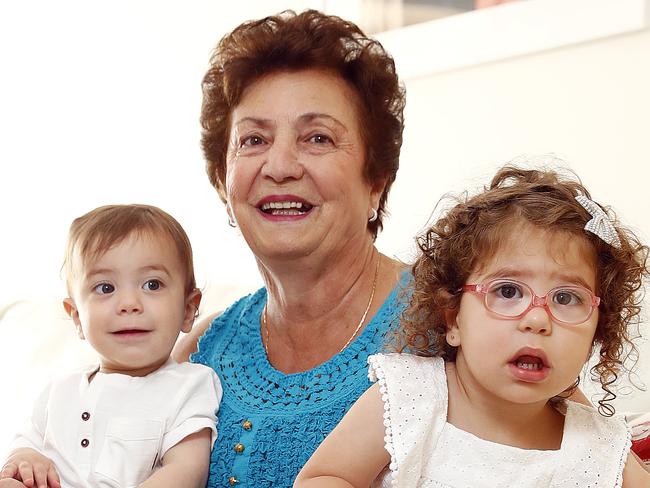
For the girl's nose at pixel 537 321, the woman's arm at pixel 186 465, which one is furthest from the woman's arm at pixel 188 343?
the girl's nose at pixel 537 321

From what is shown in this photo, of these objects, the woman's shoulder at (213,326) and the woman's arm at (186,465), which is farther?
the woman's shoulder at (213,326)

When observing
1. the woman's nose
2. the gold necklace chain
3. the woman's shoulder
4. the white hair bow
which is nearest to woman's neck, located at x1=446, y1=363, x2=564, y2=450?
the white hair bow

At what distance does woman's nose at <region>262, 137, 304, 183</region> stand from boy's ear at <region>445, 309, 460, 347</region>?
46cm

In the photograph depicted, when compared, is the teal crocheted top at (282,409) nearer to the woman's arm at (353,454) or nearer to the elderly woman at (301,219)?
the elderly woman at (301,219)

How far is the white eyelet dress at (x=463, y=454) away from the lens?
1.49 m

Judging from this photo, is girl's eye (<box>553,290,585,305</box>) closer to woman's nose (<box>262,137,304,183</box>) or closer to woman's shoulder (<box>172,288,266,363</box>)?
woman's nose (<box>262,137,304,183</box>)

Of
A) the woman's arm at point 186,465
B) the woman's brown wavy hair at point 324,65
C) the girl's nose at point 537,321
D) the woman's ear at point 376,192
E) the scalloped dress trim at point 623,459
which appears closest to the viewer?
the girl's nose at point 537,321

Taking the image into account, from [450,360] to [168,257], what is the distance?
23.7 inches

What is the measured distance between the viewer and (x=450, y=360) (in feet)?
5.37

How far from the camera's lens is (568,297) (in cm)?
145

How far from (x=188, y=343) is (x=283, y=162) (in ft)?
1.89

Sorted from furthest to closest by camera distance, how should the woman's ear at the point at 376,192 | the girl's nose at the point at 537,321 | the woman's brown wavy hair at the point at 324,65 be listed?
the woman's ear at the point at 376,192, the woman's brown wavy hair at the point at 324,65, the girl's nose at the point at 537,321

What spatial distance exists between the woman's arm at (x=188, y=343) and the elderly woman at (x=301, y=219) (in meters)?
0.10

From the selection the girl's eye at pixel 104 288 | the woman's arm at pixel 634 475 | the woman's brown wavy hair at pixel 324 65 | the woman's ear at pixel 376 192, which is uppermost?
the woman's brown wavy hair at pixel 324 65
